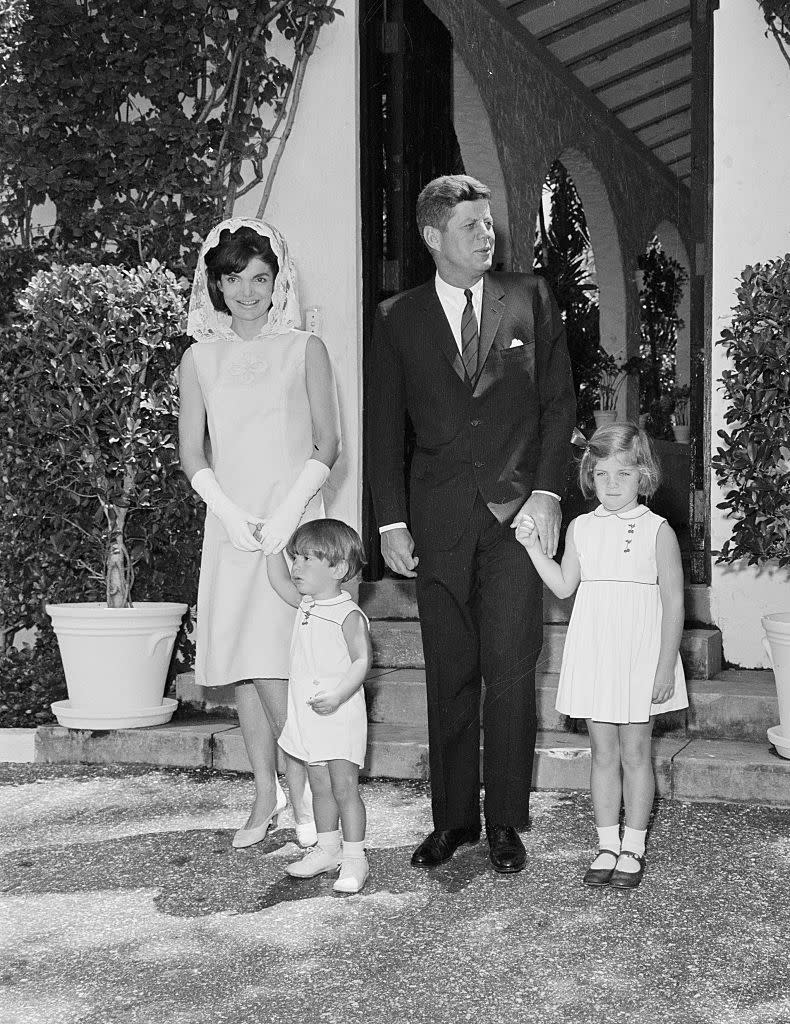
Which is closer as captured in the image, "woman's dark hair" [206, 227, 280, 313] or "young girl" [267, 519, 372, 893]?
"young girl" [267, 519, 372, 893]

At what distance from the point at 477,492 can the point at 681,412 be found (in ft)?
8.78

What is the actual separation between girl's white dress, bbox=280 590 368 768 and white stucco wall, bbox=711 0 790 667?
2.30 meters

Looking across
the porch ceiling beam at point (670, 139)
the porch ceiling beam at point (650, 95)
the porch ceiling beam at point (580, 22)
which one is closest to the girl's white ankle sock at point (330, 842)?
the porch ceiling beam at point (670, 139)

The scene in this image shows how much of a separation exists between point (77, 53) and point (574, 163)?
8.40 feet

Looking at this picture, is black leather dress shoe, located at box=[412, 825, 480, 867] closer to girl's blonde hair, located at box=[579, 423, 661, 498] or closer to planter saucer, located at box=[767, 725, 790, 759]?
girl's blonde hair, located at box=[579, 423, 661, 498]

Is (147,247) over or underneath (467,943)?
over

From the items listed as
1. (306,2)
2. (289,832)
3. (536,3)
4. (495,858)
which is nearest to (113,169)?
(306,2)

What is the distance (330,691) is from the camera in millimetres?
3143

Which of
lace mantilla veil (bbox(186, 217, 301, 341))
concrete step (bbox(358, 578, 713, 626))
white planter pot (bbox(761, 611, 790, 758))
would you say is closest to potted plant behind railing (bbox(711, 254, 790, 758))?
white planter pot (bbox(761, 611, 790, 758))

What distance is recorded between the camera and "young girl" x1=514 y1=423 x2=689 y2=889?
314cm

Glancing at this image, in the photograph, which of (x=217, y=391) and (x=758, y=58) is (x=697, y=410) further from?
(x=217, y=391)

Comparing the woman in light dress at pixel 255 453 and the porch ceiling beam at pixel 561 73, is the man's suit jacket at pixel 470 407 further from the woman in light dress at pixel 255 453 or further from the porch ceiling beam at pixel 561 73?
the porch ceiling beam at pixel 561 73

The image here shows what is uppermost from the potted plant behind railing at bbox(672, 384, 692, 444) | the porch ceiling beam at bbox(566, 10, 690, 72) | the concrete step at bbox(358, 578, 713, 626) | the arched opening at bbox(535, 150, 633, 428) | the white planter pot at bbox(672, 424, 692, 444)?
the porch ceiling beam at bbox(566, 10, 690, 72)

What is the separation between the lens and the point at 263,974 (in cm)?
256
